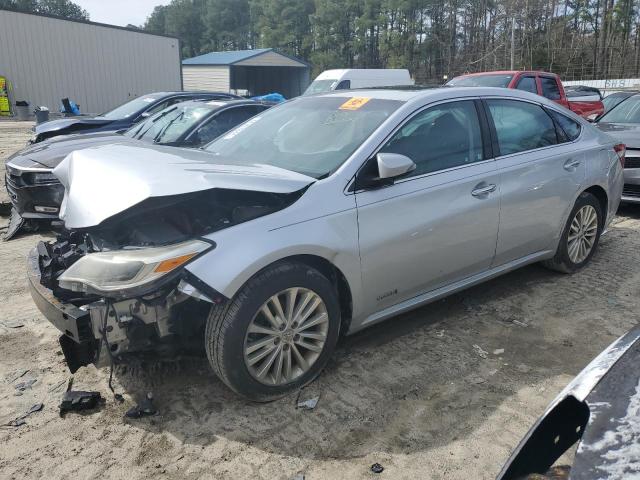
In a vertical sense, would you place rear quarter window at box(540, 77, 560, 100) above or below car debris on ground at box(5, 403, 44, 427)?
above

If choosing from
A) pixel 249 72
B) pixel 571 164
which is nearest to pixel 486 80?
pixel 571 164

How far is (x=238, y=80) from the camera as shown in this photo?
140 feet

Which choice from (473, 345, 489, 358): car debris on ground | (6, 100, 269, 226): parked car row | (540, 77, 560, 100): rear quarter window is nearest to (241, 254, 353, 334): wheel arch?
(473, 345, 489, 358): car debris on ground

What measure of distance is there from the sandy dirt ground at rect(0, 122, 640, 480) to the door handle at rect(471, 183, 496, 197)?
3.20ft

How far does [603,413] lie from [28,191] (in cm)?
617

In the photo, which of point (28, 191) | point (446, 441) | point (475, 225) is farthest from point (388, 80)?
point (446, 441)

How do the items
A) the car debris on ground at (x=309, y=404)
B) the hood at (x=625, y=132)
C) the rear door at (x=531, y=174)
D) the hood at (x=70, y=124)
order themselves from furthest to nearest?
the hood at (x=70, y=124), the hood at (x=625, y=132), the rear door at (x=531, y=174), the car debris on ground at (x=309, y=404)

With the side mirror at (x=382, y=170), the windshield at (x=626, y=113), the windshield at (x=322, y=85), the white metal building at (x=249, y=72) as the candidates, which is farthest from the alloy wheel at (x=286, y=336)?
the white metal building at (x=249, y=72)

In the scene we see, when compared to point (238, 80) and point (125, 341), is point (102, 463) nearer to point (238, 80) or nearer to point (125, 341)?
point (125, 341)

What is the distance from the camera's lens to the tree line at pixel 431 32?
40.9m

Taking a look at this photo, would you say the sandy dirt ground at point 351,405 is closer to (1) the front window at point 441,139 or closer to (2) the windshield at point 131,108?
(1) the front window at point 441,139

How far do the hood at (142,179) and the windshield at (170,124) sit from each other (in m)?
3.72

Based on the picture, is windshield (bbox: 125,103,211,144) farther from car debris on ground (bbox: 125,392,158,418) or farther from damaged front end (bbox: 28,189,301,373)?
car debris on ground (bbox: 125,392,158,418)

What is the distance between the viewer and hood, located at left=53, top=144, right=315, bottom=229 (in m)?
2.75
